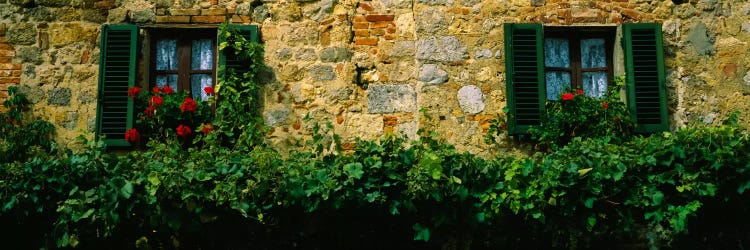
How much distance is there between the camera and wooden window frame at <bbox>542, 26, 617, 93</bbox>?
269 inches

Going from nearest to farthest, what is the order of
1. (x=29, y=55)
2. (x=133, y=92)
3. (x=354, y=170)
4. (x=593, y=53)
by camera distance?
(x=354, y=170), (x=133, y=92), (x=29, y=55), (x=593, y=53)

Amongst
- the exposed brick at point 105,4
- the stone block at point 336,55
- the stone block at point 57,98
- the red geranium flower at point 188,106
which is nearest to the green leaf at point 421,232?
→ the stone block at point 336,55

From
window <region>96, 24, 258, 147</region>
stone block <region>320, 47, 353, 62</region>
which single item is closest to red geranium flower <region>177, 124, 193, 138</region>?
window <region>96, 24, 258, 147</region>

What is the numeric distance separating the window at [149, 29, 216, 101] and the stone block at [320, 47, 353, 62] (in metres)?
0.96

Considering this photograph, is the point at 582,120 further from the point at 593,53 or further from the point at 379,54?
the point at 379,54

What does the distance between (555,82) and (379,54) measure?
1501 mm

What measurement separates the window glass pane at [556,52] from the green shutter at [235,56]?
96.0 inches

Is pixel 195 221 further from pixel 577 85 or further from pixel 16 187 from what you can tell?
pixel 577 85

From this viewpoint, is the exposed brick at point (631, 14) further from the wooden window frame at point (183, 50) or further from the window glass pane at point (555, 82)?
the wooden window frame at point (183, 50)

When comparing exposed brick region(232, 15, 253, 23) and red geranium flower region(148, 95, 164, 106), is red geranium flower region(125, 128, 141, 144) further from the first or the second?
exposed brick region(232, 15, 253, 23)

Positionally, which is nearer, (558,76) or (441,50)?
(441,50)

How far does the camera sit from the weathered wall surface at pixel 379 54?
6633 millimetres

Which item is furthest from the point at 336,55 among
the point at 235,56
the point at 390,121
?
the point at 235,56

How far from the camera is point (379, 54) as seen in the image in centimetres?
672
